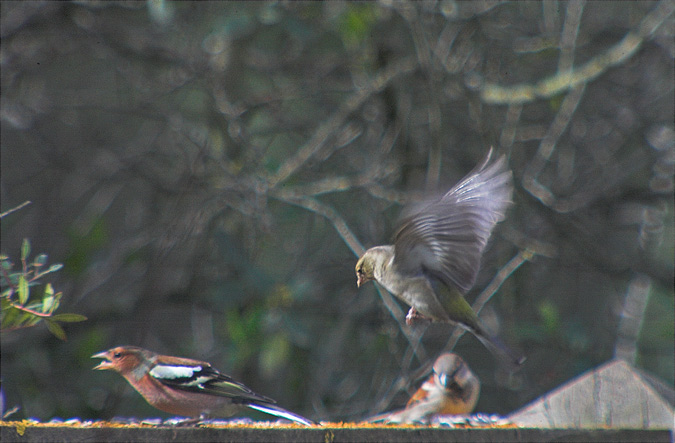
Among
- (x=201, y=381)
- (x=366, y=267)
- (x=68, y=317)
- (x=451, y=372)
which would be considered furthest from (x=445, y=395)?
(x=68, y=317)

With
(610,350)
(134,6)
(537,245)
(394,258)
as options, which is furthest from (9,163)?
(610,350)

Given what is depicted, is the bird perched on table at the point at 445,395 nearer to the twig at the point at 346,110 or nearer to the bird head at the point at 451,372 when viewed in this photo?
the bird head at the point at 451,372

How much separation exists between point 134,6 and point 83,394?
111 inches

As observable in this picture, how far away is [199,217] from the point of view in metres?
5.52

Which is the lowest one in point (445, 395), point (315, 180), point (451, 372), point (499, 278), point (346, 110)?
point (445, 395)

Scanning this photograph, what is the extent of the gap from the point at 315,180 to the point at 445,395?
8.19ft

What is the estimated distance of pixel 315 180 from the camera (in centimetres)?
577

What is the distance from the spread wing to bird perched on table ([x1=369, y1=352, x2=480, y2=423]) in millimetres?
1235

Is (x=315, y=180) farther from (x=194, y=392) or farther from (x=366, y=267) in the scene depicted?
(x=194, y=392)

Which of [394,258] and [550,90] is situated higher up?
[550,90]

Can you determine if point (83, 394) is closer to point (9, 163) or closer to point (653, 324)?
point (9, 163)

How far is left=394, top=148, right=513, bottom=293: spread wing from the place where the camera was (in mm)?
2375

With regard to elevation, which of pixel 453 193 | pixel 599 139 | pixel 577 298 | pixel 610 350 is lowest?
pixel 453 193

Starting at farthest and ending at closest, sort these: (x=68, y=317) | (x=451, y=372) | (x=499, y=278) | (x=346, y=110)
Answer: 1. (x=346, y=110)
2. (x=499, y=278)
3. (x=451, y=372)
4. (x=68, y=317)
